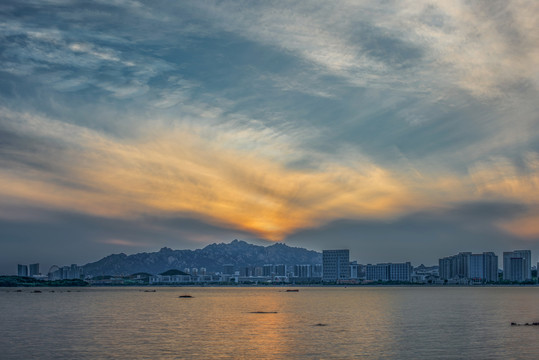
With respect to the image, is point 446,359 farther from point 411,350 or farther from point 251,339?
point 251,339

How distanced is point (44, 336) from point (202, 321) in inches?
1335

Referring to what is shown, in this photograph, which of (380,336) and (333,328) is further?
(333,328)

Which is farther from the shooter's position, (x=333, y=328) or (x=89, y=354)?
(x=333, y=328)

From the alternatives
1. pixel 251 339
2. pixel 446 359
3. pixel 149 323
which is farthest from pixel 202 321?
pixel 446 359

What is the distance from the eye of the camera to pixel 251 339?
76.6 meters

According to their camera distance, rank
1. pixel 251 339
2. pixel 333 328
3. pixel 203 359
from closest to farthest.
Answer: pixel 203 359 → pixel 251 339 → pixel 333 328

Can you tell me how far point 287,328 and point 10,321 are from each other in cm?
5476

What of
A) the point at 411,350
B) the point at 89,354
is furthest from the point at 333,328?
the point at 89,354

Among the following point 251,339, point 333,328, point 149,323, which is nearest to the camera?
point 251,339

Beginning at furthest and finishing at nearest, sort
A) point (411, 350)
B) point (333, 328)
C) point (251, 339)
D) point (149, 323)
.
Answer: point (149, 323), point (333, 328), point (251, 339), point (411, 350)

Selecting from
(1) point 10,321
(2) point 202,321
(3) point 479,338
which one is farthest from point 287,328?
(1) point 10,321

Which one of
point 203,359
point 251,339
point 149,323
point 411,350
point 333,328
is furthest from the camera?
point 149,323

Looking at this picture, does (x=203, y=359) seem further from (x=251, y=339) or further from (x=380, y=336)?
(x=380, y=336)

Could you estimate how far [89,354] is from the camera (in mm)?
63000
